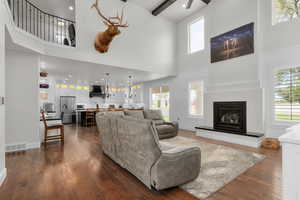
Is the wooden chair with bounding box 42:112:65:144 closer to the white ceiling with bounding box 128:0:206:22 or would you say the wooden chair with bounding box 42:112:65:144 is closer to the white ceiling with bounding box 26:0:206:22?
the white ceiling with bounding box 26:0:206:22

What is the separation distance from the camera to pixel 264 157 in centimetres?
315

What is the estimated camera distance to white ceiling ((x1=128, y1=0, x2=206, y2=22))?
5672mm

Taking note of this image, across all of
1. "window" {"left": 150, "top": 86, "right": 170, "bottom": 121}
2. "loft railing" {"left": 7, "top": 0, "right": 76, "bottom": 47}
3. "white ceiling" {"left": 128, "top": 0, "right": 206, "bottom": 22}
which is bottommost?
"window" {"left": 150, "top": 86, "right": 170, "bottom": 121}

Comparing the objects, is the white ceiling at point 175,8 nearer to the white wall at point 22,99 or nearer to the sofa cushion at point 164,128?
the white wall at point 22,99

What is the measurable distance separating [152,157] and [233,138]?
12.0 feet

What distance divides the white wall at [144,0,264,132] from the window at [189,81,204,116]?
0.66ft

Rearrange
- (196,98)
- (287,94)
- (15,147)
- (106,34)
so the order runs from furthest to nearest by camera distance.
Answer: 1. (196,98)
2. (106,34)
3. (287,94)
4. (15,147)

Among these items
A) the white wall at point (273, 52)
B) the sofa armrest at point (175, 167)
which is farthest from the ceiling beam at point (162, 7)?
the sofa armrest at point (175, 167)

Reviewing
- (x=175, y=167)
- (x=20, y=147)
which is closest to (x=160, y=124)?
(x=175, y=167)

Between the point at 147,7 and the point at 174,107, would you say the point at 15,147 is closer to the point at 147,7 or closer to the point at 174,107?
the point at 174,107

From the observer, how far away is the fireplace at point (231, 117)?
4328 millimetres

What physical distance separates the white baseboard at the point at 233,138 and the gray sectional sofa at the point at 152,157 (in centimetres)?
282

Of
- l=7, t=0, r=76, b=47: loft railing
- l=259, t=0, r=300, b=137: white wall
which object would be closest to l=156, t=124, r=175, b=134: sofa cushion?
l=259, t=0, r=300, b=137: white wall

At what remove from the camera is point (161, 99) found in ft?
27.0
